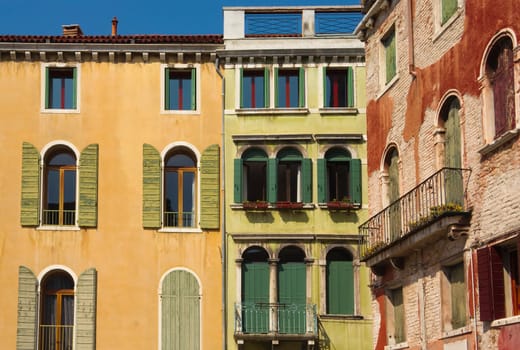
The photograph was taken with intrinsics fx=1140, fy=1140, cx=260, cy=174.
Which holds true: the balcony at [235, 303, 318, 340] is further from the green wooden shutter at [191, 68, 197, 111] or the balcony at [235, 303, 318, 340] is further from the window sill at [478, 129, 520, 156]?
the window sill at [478, 129, 520, 156]

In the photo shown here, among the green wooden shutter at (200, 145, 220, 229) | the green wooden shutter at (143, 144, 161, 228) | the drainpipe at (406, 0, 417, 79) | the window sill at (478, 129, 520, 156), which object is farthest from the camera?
the green wooden shutter at (200, 145, 220, 229)

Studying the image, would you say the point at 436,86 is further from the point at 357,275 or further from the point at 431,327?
the point at 357,275

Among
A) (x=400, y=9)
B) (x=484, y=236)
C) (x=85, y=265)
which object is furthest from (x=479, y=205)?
(x=85, y=265)

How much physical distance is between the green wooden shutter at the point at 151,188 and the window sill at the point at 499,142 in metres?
16.4

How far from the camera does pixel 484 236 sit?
19484mm

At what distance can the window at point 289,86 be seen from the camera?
35.4 metres

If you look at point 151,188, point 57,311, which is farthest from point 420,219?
point 57,311

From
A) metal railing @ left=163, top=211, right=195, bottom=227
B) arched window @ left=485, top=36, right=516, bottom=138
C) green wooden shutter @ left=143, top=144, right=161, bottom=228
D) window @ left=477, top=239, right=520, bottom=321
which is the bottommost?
window @ left=477, top=239, right=520, bottom=321

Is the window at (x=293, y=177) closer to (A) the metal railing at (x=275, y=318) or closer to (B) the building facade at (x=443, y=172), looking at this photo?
(A) the metal railing at (x=275, y=318)

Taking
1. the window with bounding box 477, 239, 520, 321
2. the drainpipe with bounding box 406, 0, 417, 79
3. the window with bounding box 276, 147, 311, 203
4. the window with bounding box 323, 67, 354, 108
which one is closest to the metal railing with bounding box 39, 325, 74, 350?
the window with bounding box 276, 147, 311, 203

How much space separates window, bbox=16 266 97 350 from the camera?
33.7 meters

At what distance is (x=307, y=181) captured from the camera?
1363 inches

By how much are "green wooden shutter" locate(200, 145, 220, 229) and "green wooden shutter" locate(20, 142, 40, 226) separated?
4954 mm

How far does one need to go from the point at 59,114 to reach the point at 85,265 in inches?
187
